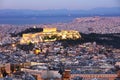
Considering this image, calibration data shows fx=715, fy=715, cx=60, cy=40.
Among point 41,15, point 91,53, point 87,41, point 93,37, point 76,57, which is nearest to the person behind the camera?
point 76,57

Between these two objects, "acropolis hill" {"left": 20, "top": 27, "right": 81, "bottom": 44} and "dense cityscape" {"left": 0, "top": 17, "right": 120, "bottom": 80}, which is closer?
"dense cityscape" {"left": 0, "top": 17, "right": 120, "bottom": 80}

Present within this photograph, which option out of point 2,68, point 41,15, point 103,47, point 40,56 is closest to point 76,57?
point 40,56

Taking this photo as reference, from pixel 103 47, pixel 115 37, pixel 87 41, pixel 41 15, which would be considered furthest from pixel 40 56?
pixel 41 15

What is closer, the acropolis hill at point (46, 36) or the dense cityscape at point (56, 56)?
the dense cityscape at point (56, 56)

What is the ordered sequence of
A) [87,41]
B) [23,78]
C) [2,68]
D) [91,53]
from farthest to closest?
[87,41]
[91,53]
[2,68]
[23,78]

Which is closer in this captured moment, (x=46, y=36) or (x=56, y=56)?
(x=56, y=56)

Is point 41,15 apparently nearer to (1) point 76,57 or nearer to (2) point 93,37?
(2) point 93,37

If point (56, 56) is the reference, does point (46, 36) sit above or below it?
above

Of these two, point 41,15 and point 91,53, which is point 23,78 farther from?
point 41,15

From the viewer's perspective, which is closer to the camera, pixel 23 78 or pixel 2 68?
pixel 23 78

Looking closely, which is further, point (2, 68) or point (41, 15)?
point (41, 15)
